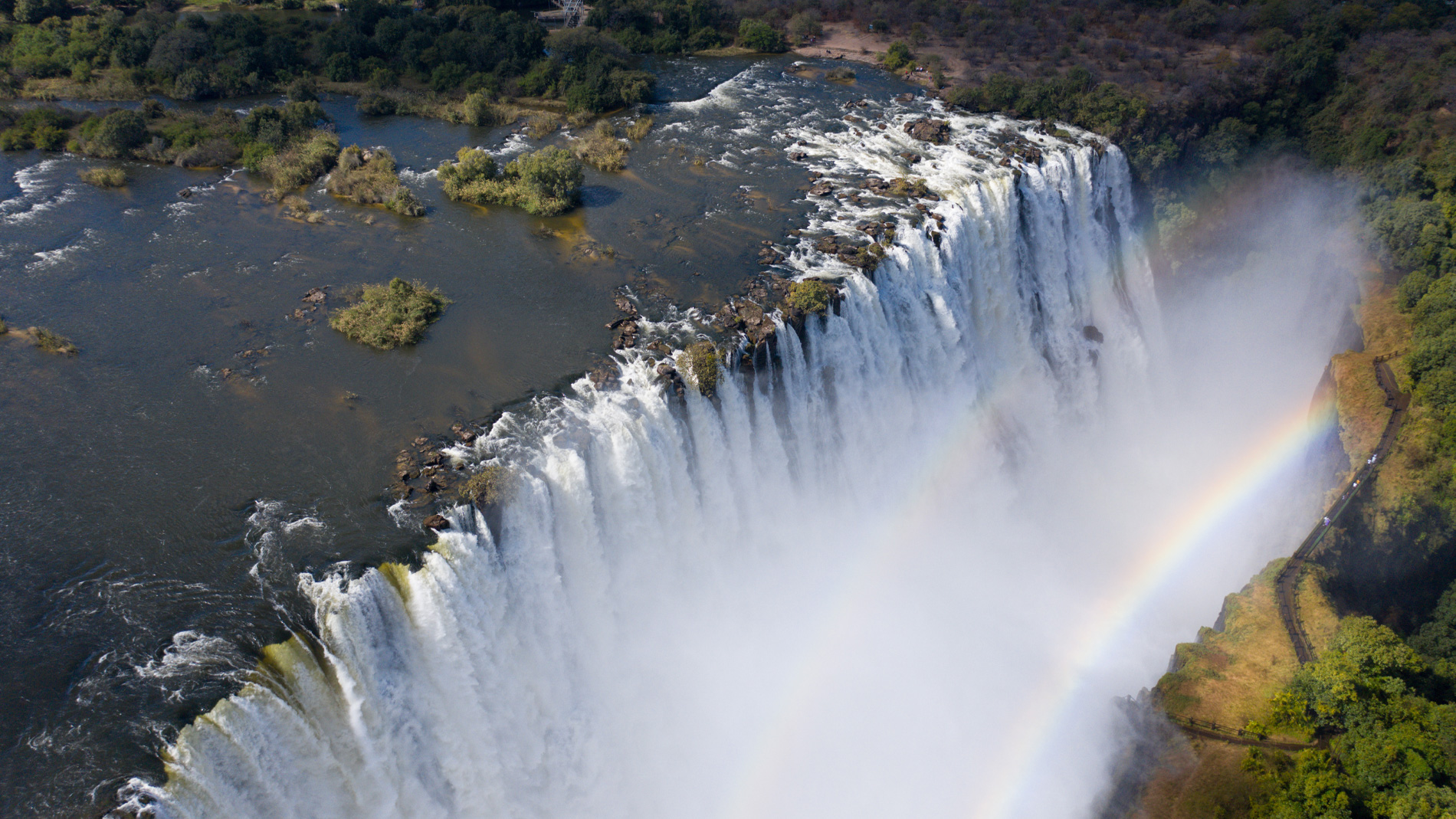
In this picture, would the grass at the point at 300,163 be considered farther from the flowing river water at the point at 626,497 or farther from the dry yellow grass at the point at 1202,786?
the dry yellow grass at the point at 1202,786

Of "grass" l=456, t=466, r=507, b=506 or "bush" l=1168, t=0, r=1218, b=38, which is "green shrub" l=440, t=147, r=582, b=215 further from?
"bush" l=1168, t=0, r=1218, b=38

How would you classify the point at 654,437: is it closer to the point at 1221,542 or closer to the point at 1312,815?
the point at 1312,815

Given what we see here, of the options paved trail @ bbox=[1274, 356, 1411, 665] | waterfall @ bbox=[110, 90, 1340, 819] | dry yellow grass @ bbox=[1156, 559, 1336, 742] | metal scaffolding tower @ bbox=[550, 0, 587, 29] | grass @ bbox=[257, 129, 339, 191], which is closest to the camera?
waterfall @ bbox=[110, 90, 1340, 819]

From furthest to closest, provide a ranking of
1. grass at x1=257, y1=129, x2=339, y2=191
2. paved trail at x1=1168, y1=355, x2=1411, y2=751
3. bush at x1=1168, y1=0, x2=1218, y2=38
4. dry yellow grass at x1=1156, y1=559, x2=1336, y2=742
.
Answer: bush at x1=1168, y1=0, x2=1218, y2=38
grass at x1=257, y1=129, x2=339, y2=191
dry yellow grass at x1=1156, y1=559, x2=1336, y2=742
paved trail at x1=1168, y1=355, x2=1411, y2=751

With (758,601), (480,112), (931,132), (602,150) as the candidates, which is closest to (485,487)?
(758,601)

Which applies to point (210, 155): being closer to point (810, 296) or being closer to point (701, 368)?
point (701, 368)

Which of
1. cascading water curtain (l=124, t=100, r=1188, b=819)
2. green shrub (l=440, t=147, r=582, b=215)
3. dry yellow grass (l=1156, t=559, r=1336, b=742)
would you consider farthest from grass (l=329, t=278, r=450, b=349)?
dry yellow grass (l=1156, t=559, r=1336, b=742)
